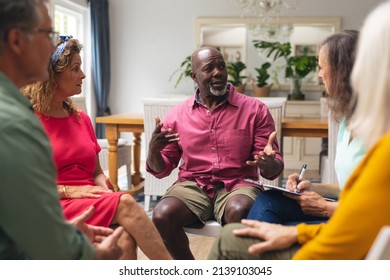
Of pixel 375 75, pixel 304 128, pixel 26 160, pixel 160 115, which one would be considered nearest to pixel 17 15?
pixel 26 160

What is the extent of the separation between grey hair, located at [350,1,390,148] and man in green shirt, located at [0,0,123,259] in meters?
0.64

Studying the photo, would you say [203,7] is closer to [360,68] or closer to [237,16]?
[237,16]

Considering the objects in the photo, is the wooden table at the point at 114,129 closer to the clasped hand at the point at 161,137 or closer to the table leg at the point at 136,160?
the table leg at the point at 136,160

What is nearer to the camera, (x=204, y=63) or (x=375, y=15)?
(x=375, y=15)

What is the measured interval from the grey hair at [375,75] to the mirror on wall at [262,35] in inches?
219

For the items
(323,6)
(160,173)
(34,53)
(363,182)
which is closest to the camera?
(363,182)

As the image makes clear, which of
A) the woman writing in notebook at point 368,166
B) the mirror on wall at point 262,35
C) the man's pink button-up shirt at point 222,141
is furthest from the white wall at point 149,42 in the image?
the woman writing in notebook at point 368,166

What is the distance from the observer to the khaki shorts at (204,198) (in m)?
1.98

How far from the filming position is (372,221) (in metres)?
0.93

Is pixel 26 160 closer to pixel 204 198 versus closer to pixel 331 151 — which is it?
pixel 204 198

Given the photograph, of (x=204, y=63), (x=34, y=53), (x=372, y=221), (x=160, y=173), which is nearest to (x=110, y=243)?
(x=34, y=53)

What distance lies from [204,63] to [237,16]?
4.55 meters

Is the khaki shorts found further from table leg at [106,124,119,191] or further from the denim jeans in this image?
table leg at [106,124,119,191]

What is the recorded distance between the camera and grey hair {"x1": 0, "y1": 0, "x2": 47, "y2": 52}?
99cm
